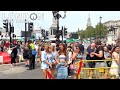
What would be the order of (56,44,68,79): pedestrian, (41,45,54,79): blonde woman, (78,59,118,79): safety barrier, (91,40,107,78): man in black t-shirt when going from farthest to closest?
(41,45,54,79): blonde woman, (91,40,107,78): man in black t-shirt, (78,59,118,79): safety barrier, (56,44,68,79): pedestrian

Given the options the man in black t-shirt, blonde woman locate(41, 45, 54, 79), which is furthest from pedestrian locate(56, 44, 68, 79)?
the man in black t-shirt

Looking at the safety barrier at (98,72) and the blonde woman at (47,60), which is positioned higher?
the blonde woman at (47,60)

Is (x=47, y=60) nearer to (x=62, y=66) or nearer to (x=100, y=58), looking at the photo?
(x=62, y=66)

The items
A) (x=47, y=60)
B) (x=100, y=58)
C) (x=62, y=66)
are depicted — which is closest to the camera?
(x=62, y=66)

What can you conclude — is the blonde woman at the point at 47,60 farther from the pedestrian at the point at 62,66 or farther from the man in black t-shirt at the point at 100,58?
the man in black t-shirt at the point at 100,58

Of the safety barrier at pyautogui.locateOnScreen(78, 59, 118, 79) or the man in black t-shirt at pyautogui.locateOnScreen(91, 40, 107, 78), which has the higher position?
the man in black t-shirt at pyautogui.locateOnScreen(91, 40, 107, 78)

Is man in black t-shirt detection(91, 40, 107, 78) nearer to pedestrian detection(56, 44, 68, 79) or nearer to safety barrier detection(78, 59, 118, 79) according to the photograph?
safety barrier detection(78, 59, 118, 79)

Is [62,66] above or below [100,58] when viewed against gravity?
below

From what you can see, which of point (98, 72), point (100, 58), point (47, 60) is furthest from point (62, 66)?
point (100, 58)

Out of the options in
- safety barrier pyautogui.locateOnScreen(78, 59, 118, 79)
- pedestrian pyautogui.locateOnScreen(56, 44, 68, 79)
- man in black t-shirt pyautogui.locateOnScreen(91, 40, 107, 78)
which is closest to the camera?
pedestrian pyautogui.locateOnScreen(56, 44, 68, 79)

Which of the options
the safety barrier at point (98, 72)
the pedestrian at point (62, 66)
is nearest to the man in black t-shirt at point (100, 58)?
the safety barrier at point (98, 72)
